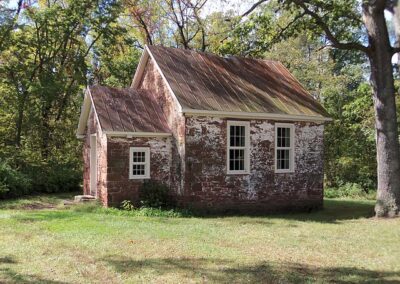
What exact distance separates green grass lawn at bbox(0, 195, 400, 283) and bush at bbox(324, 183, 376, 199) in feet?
31.7

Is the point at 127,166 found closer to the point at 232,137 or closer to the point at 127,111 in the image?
the point at 127,111

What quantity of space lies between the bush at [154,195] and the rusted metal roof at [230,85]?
308cm

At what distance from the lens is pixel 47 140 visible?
2630cm

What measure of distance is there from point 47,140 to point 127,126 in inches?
461

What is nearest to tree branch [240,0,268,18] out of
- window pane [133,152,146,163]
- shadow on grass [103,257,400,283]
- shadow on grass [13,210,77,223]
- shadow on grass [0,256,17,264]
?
window pane [133,152,146,163]

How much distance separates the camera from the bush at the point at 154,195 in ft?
53.3

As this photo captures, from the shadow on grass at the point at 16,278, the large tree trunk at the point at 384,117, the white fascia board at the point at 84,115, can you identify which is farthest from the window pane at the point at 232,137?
the shadow on grass at the point at 16,278

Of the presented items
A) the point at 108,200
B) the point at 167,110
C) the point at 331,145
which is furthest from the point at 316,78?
the point at 108,200

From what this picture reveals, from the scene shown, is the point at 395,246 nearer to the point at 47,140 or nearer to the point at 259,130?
the point at 259,130

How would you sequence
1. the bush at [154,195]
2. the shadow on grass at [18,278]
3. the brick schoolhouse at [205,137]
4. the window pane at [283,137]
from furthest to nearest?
the window pane at [283,137] < the bush at [154,195] < the brick schoolhouse at [205,137] < the shadow on grass at [18,278]

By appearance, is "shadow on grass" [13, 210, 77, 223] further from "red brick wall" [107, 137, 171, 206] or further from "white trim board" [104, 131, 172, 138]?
"white trim board" [104, 131, 172, 138]

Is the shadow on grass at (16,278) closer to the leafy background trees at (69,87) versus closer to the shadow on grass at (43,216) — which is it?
the shadow on grass at (43,216)

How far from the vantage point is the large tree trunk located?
15.3 metres

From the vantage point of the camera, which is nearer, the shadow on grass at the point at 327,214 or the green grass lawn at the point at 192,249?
the green grass lawn at the point at 192,249
